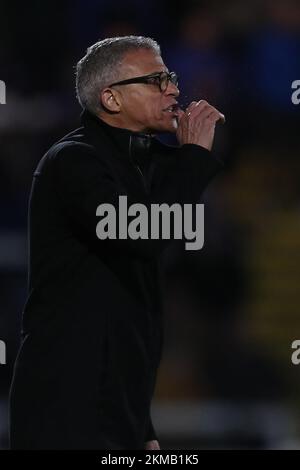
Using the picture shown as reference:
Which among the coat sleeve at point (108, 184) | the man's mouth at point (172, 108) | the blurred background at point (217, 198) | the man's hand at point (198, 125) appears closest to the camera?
the coat sleeve at point (108, 184)

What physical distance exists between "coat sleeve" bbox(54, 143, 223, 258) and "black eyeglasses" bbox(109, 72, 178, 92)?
18 cm

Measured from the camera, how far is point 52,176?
256cm

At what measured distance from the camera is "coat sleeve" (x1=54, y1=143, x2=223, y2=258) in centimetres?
246

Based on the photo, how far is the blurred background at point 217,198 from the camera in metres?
5.04

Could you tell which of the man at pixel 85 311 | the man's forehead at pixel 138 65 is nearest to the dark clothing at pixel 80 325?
the man at pixel 85 311

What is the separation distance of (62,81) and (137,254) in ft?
11.3

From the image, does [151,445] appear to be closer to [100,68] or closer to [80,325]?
[80,325]

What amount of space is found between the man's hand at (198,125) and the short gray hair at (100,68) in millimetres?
187

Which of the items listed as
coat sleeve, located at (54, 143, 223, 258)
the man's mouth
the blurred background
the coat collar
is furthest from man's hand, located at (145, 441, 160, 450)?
the blurred background

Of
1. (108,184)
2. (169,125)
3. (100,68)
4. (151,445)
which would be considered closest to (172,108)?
(169,125)

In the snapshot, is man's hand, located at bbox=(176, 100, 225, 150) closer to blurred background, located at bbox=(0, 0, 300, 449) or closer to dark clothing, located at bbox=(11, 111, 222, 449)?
dark clothing, located at bbox=(11, 111, 222, 449)

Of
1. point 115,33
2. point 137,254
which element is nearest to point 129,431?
point 137,254

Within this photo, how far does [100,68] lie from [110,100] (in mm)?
77

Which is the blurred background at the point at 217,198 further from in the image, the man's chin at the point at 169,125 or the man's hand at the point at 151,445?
the man's chin at the point at 169,125
